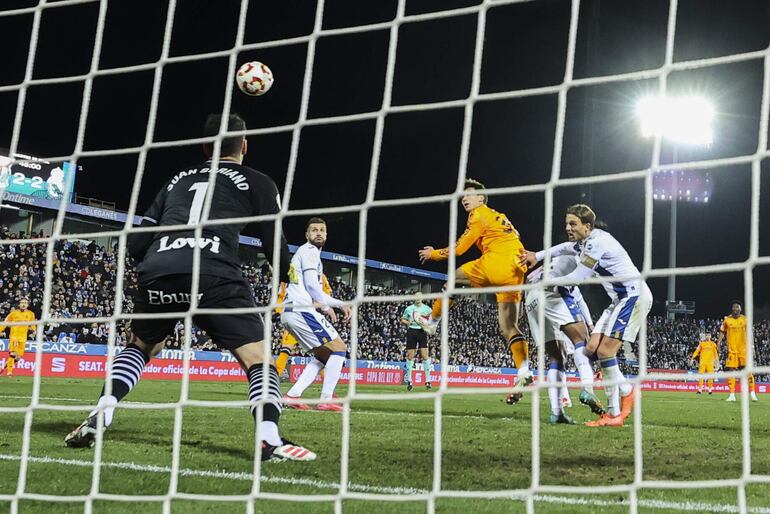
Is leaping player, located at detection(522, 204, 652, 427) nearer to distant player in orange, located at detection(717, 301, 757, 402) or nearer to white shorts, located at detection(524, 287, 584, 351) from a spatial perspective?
white shorts, located at detection(524, 287, 584, 351)

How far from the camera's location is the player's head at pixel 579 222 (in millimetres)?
6738

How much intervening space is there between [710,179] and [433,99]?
648 inches

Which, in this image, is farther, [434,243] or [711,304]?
[711,304]

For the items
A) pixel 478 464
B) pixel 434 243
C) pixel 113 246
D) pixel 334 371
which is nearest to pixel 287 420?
pixel 334 371

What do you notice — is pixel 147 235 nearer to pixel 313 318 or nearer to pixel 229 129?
pixel 229 129

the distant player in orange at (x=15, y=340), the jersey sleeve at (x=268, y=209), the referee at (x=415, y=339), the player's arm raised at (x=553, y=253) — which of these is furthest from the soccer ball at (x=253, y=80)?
the distant player in orange at (x=15, y=340)

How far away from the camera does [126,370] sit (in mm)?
4602

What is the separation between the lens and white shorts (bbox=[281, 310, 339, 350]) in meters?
7.64

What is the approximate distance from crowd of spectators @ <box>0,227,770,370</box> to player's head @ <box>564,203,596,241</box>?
763 cm

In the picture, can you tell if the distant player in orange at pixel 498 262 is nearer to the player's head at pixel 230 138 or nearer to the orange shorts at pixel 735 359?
the player's head at pixel 230 138

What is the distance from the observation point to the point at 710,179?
41562 mm

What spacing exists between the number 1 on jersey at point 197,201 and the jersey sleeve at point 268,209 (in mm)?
280

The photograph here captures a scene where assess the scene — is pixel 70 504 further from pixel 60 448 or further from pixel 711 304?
pixel 711 304

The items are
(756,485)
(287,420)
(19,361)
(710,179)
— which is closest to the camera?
(756,485)
